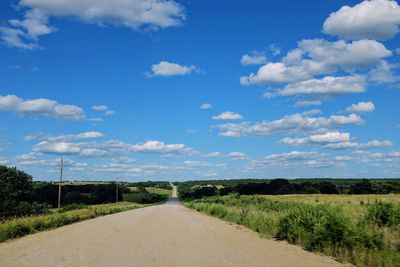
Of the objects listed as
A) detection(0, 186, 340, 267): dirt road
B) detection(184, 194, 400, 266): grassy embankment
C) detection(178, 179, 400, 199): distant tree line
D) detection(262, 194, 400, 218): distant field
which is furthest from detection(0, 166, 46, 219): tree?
detection(178, 179, 400, 199): distant tree line

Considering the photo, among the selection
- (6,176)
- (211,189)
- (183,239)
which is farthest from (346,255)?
(211,189)

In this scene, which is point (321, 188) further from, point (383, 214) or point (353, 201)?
point (383, 214)

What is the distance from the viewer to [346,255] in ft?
39.4

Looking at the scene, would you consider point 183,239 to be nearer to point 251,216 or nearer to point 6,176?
point 251,216

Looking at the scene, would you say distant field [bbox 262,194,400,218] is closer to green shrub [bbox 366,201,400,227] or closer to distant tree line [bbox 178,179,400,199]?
green shrub [bbox 366,201,400,227]

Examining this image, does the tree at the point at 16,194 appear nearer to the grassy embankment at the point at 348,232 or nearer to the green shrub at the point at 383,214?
the grassy embankment at the point at 348,232

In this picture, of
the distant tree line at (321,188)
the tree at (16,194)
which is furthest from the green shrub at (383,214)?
the distant tree line at (321,188)

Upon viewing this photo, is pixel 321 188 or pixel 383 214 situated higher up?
pixel 321 188

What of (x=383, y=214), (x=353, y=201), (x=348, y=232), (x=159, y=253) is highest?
(x=353, y=201)

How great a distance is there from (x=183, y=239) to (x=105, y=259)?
20.2ft

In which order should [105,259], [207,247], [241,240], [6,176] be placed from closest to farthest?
[105,259] → [207,247] → [241,240] → [6,176]

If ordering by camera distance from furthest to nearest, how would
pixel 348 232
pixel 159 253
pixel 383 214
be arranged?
pixel 383 214 < pixel 159 253 < pixel 348 232

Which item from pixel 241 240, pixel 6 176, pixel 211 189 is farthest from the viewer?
pixel 211 189

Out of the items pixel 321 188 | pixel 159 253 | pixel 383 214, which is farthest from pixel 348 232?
pixel 321 188
